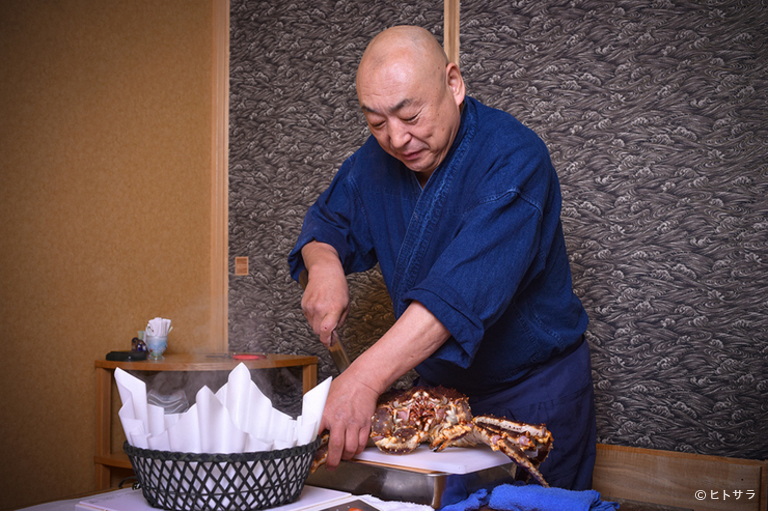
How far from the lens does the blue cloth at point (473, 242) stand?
0.91m

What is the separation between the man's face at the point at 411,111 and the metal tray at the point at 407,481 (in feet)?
1.99

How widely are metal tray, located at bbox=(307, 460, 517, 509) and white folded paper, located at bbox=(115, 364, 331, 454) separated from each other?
0.13 metres

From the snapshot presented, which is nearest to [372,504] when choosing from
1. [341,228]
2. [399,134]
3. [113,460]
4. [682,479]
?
[399,134]

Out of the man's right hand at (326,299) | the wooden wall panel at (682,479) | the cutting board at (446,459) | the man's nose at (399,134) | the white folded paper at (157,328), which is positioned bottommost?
the wooden wall panel at (682,479)

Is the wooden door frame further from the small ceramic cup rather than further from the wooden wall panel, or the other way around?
the wooden wall panel

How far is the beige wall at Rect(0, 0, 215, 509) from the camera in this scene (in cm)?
218

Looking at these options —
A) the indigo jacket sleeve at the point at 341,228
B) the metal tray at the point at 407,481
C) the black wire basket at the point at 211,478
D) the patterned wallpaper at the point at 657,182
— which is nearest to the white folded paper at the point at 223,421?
the black wire basket at the point at 211,478

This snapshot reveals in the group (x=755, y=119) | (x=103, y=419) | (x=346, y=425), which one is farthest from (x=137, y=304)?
(x=755, y=119)

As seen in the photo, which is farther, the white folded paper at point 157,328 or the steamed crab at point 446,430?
the white folded paper at point 157,328

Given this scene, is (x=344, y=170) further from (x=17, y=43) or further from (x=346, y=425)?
(x=17, y=43)

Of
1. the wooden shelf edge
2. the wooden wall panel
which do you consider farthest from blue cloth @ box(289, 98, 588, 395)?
the wooden shelf edge

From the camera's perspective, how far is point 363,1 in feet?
9.09

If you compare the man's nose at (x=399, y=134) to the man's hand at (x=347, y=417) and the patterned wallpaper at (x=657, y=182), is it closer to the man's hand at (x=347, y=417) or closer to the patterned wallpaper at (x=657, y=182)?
the man's hand at (x=347, y=417)

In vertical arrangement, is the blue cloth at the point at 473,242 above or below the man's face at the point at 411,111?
below
